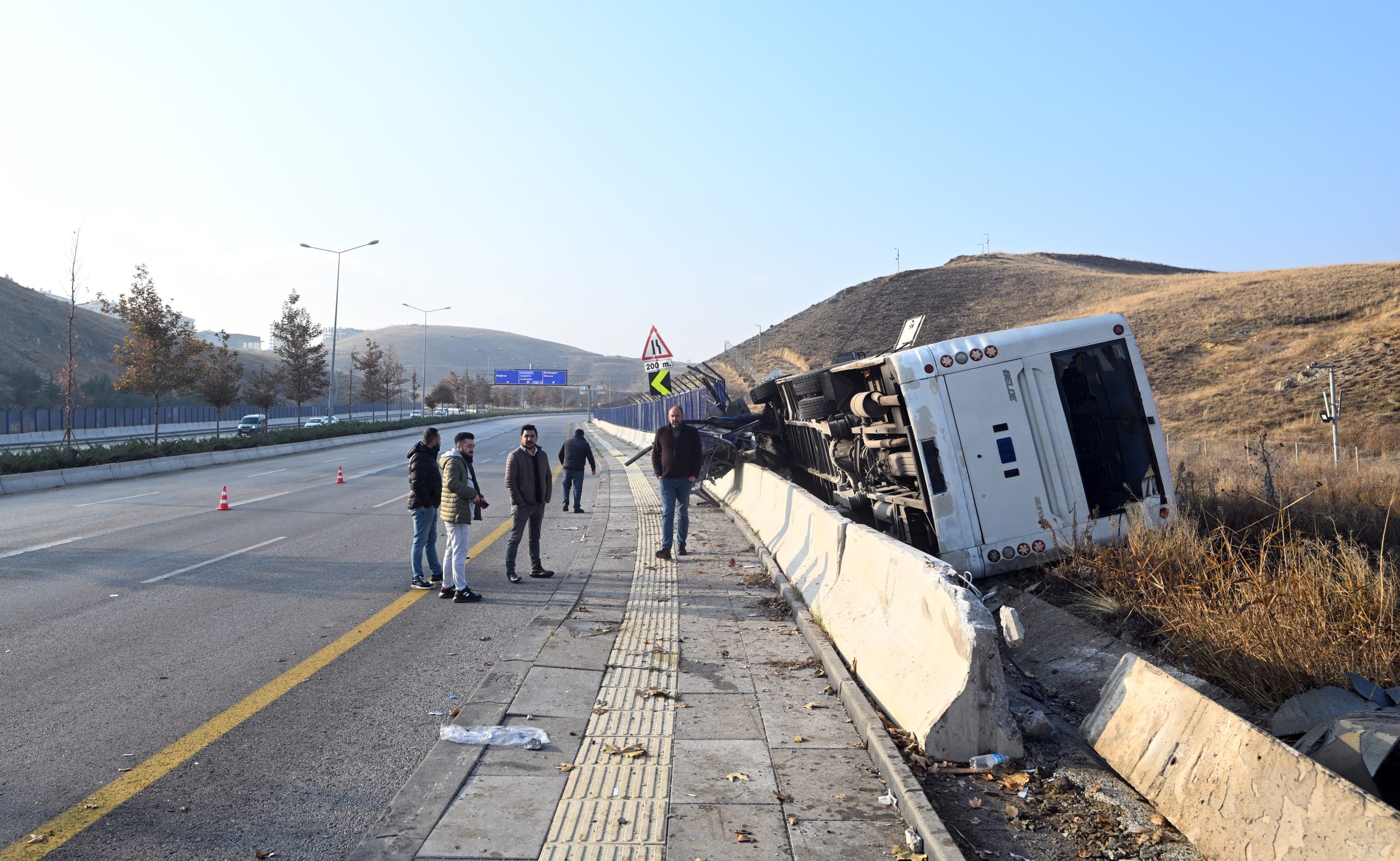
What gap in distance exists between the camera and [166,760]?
4.84m

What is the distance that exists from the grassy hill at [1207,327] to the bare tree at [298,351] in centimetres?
2467

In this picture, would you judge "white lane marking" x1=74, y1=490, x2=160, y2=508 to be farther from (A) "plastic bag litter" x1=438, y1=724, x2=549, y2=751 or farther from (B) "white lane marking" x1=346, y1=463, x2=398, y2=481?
(A) "plastic bag litter" x1=438, y1=724, x2=549, y2=751

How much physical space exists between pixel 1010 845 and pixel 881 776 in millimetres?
825

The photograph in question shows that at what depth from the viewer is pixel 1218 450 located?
2181 cm

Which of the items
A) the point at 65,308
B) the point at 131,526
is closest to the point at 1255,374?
the point at 131,526

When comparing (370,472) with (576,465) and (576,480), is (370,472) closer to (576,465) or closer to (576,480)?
(576,480)

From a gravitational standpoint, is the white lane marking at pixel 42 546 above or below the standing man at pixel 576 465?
below

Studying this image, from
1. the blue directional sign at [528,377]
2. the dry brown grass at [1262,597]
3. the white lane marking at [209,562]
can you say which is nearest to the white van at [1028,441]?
the dry brown grass at [1262,597]

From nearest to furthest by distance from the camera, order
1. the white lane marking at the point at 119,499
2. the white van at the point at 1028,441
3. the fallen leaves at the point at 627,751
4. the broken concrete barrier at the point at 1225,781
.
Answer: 1. the broken concrete barrier at the point at 1225,781
2. the fallen leaves at the point at 627,751
3. the white van at the point at 1028,441
4. the white lane marking at the point at 119,499

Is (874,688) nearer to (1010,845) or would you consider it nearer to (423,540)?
(1010,845)

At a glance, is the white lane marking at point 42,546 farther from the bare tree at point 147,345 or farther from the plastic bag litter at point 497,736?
the bare tree at point 147,345

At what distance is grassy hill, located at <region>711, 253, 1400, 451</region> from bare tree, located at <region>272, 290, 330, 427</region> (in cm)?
2467

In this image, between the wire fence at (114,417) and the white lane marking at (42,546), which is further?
the wire fence at (114,417)

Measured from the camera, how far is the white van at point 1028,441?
861cm
